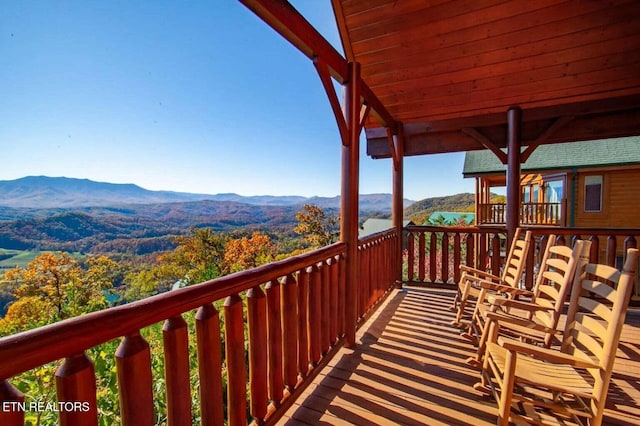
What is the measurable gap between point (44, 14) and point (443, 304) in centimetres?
704

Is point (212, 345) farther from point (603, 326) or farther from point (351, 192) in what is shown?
point (603, 326)

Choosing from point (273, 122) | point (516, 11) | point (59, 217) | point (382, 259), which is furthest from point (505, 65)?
point (273, 122)

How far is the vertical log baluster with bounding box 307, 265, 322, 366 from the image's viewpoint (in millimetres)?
2051

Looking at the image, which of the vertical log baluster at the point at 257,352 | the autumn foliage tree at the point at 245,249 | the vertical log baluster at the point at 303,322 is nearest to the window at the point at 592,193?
the vertical log baluster at the point at 303,322

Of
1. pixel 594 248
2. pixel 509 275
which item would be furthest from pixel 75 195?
A: pixel 594 248

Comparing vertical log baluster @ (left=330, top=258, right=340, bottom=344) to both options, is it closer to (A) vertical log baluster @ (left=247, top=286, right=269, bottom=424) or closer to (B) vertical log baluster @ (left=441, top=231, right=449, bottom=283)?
(A) vertical log baluster @ (left=247, top=286, right=269, bottom=424)

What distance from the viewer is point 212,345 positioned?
1240mm

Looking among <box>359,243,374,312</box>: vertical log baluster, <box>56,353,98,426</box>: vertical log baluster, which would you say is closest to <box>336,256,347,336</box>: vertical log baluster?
<box>359,243,374,312</box>: vertical log baluster

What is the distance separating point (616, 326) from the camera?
127cm

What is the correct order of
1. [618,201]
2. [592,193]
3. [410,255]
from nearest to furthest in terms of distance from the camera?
[410,255] < [618,201] < [592,193]

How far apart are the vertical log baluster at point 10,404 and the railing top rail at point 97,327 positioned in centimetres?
3

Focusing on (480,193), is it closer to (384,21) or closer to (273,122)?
(384,21)

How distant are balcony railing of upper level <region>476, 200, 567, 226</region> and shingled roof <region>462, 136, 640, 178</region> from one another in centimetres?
126

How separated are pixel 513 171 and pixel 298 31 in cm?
331
